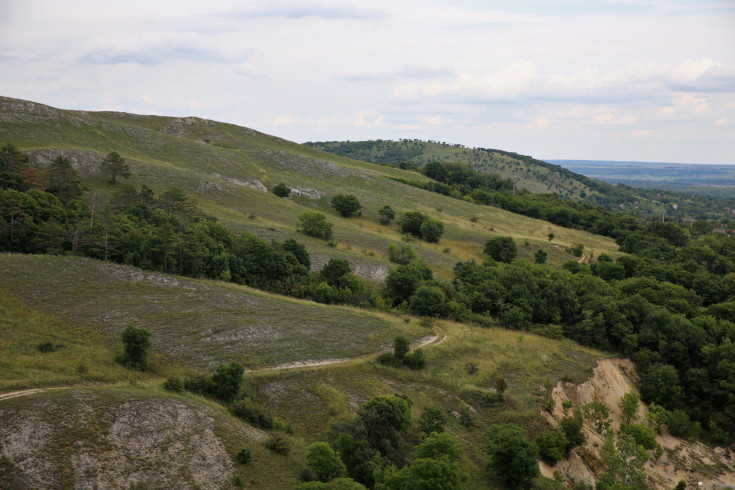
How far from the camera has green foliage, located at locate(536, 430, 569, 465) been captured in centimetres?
3378

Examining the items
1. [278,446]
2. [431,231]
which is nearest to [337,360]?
[278,446]

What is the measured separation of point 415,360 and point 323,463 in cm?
1610

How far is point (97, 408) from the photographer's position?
24.9m

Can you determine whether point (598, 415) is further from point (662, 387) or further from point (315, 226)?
point (315, 226)

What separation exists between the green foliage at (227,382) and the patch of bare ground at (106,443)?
3.28 metres

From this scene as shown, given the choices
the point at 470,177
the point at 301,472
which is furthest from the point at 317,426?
the point at 470,177

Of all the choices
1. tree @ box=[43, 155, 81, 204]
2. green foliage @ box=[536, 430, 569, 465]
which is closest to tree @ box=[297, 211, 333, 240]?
tree @ box=[43, 155, 81, 204]

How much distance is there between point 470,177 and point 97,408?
14433 cm

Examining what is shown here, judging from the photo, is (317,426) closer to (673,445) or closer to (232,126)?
(673,445)

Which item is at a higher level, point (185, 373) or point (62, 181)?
point (62, 181)

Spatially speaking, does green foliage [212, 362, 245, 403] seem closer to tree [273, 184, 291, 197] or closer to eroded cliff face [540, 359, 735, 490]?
eroded cliff face [540, 359, 735, 490]

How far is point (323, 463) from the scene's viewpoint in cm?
2561

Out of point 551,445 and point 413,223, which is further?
point 413,223

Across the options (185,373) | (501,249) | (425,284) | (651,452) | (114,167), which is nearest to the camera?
(185,373)
